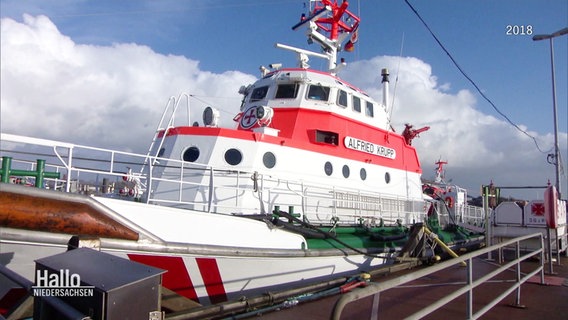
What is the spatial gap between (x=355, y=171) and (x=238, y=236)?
466cm

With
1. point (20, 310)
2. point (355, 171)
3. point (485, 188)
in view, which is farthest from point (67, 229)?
point (485, 188)

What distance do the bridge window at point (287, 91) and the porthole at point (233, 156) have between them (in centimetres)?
254

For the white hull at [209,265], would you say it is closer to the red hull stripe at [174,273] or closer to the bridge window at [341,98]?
the red hull stripe at [174,273]

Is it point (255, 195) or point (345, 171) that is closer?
point (255, 195)

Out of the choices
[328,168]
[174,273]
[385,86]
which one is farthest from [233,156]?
[385,86]

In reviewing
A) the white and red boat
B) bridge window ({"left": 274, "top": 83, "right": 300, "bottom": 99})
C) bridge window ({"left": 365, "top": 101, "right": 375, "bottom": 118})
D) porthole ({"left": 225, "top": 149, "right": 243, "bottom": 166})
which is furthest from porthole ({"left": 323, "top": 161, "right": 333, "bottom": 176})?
bridge window ({"left": 365, "top": 101, "right": 375, "bottom": 118})

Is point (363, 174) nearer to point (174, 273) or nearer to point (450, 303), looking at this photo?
point (450, 303)

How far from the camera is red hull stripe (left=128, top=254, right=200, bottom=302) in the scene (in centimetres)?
457

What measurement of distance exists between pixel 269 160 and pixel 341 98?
9.74 ft

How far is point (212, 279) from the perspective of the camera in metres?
5.13

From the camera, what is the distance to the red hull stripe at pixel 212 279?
5.00 meters

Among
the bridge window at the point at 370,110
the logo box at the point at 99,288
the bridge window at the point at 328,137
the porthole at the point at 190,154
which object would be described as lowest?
the logo box at the point at 99,288

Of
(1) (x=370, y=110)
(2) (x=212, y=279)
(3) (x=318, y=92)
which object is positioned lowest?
(2) (x=212, y=279)

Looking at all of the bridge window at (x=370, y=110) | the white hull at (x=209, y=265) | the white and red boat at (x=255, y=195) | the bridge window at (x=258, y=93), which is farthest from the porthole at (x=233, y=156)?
the bridge window at (x=370, y=110)
